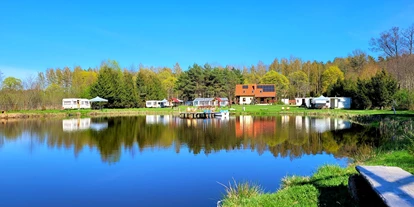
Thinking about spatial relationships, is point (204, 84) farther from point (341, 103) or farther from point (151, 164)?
point (151, 164)

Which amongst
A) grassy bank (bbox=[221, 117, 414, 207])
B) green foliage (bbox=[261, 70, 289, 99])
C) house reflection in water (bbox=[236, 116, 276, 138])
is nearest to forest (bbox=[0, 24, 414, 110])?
green foliage (bbox=[261, 70, 289, 99])

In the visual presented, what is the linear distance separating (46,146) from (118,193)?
33.7 feet

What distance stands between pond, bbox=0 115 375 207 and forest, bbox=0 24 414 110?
62.8ft

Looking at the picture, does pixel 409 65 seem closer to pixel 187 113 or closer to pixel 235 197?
pixel 187 113

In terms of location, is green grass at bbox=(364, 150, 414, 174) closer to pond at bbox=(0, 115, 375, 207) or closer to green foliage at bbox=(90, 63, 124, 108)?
pond at bbox=(0, 115, 375, 207)

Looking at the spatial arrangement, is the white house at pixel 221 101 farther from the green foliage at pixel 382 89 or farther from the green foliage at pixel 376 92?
the green foliage at pixel 382 89

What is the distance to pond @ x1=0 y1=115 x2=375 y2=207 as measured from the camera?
8.30m

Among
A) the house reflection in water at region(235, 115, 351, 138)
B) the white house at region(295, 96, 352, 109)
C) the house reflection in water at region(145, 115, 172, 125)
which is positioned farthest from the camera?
the white house at region(295, 96, 352, 109)

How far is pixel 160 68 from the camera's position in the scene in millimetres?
94375

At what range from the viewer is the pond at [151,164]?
8.30 m

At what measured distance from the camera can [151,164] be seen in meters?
12.0

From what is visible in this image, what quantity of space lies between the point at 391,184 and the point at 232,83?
59.6m

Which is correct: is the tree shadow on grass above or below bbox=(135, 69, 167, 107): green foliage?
below

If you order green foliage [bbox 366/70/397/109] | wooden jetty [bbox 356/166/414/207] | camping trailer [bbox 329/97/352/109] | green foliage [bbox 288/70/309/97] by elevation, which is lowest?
wooden jetty [bbox 356/166/414/207]
